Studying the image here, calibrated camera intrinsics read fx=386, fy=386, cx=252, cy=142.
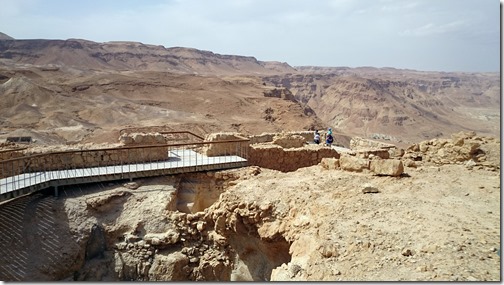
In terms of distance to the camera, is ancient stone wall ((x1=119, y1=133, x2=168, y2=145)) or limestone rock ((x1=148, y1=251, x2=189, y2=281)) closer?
limestone rock ((x1=148, y1=251, x2=189, y2=281))

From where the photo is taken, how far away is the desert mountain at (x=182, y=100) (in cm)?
3042

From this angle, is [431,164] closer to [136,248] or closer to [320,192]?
[320,192]

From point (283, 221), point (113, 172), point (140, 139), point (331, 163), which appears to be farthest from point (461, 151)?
point (113, 172)

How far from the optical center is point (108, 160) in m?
11.3

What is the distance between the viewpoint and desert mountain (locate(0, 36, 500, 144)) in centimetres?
3042

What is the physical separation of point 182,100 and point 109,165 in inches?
1109

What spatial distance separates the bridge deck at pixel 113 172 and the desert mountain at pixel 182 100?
15135mm

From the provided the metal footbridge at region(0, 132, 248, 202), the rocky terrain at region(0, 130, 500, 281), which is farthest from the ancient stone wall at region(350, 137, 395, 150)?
the metal footbridge at region(0, 132, 248, 202)

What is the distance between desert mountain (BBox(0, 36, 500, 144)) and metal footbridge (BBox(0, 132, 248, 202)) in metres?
14.8

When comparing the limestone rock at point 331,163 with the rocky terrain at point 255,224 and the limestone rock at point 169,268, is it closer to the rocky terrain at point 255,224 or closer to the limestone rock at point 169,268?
the rocky terrain at point 255,224

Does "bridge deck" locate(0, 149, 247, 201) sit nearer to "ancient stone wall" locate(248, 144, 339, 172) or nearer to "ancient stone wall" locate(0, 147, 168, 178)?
"ancient stone wall" locate(0, 147, 168, 178)

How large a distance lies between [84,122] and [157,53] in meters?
54.2

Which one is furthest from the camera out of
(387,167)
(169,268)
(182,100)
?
(182,100)

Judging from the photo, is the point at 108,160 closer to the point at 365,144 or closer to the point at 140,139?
the point at 140,139
